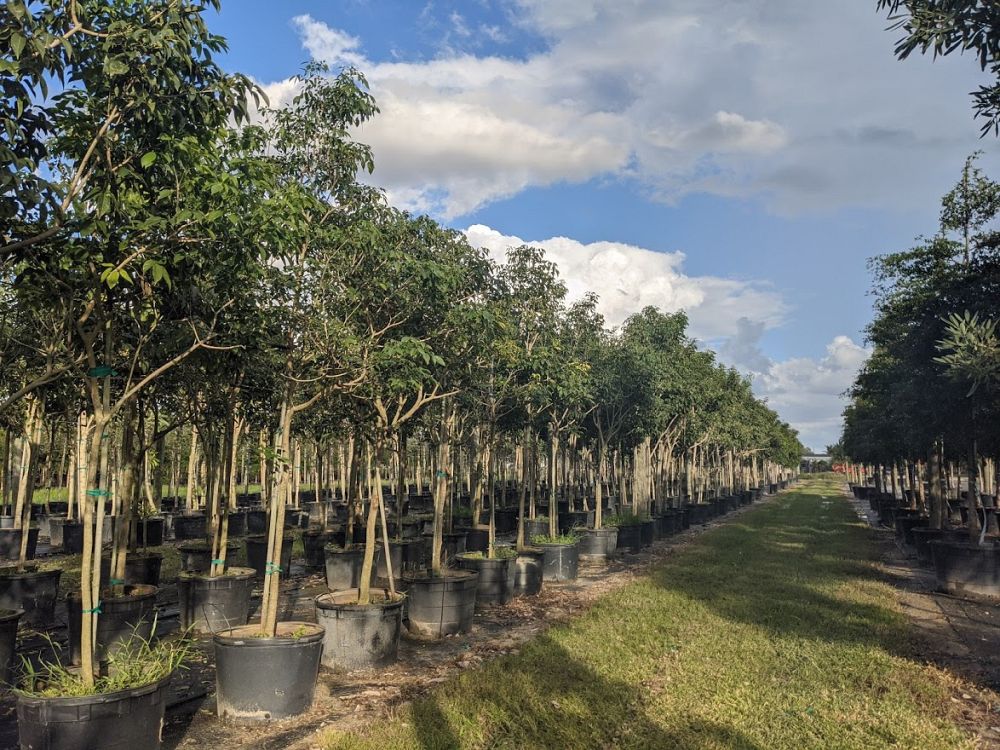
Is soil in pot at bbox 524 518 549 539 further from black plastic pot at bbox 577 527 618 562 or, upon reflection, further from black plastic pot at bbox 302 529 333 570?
black plastic pot at bbox 302 529 333 570

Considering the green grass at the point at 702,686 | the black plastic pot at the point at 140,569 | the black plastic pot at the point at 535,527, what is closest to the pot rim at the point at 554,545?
the green grass at the point at 702,686

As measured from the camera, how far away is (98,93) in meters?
5.04

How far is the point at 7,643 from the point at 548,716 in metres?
5.45

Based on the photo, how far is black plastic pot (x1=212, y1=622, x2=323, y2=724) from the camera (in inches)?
255

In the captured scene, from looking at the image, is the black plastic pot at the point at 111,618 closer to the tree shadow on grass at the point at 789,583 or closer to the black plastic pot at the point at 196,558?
the black plastic pot at the point at 196,558

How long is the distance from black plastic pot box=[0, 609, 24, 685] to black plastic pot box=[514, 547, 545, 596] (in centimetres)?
750

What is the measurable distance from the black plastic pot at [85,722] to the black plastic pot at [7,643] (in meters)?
2.86

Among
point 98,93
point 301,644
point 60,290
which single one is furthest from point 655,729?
point 98,93

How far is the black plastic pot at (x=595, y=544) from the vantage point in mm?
18641

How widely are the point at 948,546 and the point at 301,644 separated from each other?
12.4 metres

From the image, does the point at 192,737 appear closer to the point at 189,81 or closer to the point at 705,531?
the point at 189,81

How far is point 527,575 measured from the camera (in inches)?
515

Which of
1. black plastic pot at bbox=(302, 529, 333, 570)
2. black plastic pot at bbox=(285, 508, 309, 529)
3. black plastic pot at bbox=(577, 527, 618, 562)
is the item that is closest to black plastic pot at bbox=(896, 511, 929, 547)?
black plastic pot at bbox=(577, 527, 618, 562)

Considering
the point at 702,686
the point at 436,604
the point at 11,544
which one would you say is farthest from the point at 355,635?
the point at 11,544
